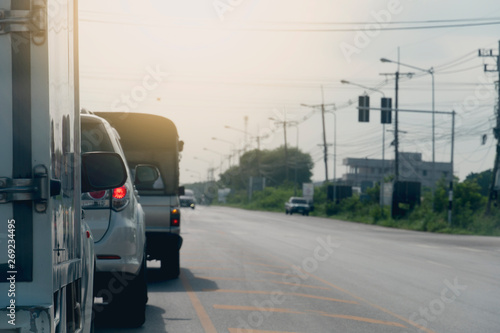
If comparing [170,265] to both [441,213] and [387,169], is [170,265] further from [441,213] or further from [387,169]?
[387,169]

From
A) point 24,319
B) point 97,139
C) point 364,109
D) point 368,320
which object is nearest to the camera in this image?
point 24,319

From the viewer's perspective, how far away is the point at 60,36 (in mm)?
3678

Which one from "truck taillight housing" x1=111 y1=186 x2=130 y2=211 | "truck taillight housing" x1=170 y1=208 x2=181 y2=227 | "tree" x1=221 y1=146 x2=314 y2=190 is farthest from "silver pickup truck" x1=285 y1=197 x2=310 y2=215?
"tree" x1=221 y1=146 x2=314 y2=190

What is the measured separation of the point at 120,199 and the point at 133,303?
1107 millimetres

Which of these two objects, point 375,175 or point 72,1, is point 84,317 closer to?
point 72,1

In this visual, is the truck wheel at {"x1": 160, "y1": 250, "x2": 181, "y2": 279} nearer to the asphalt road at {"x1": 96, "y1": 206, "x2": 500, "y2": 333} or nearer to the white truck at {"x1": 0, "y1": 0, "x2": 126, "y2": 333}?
Result: the asphalt road at {"x1": 96, "y1": 206, "x2": 500, "y2": 333}

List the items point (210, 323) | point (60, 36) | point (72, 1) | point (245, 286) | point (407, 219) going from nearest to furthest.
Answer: point (60, 36)
point (72, 1)
point (210, 323)
point (245, 286)
point (407, 219)

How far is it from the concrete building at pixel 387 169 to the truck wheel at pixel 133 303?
5263 inches

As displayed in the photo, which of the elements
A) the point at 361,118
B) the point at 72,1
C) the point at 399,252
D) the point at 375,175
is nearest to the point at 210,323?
the point at 72,1

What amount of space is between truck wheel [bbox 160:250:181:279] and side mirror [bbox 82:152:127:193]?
8832mm

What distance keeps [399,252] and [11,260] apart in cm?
2009

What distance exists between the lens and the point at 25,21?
3197 mm

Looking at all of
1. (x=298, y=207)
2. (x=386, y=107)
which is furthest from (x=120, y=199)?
(x=298, y=207)

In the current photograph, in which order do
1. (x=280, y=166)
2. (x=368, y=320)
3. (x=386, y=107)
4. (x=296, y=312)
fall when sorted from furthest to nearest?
(x=280, y=166), (x=386, y=107), (x=296, y=312), (x=368, y=320)
